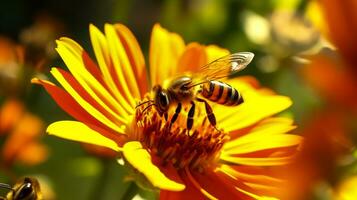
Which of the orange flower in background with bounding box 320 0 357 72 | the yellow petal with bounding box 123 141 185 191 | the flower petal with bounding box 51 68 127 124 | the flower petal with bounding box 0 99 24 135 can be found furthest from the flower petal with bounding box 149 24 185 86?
the orange flower in background with bounding box 320 0 357 72

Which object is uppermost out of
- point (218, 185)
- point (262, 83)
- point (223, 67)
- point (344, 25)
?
point (344, 25)

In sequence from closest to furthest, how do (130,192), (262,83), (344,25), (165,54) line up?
(344,25), (130,192), (165,54), (262,83)

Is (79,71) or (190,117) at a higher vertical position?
(79,71)

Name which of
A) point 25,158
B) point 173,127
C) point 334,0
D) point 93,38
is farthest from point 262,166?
point 25,158

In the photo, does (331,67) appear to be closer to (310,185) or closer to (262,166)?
(310,185)

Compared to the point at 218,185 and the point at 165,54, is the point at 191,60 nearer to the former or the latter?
the point at 165,54

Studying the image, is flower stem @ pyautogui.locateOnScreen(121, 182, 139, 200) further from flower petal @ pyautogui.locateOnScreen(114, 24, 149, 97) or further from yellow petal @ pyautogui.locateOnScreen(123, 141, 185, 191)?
flower petal @ pyautogui.locateOnScreen(114, 24, 149, 97)

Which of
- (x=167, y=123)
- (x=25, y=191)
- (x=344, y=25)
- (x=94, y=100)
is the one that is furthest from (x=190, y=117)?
(x=344, y=25)
